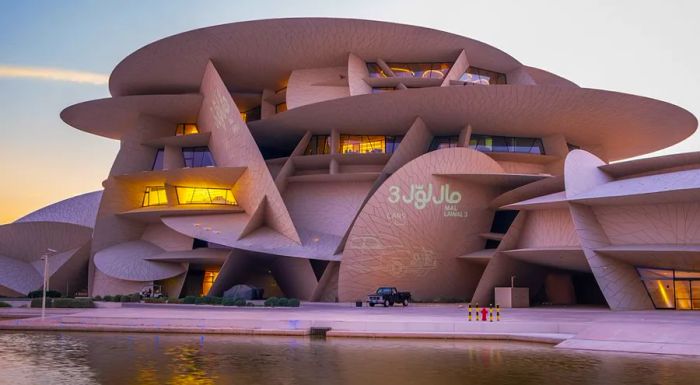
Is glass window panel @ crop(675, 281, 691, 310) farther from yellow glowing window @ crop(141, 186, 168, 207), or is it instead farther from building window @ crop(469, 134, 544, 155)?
yellow glowing window @ crop(141, 186, 168, 207)

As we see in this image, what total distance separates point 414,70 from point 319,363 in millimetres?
38583

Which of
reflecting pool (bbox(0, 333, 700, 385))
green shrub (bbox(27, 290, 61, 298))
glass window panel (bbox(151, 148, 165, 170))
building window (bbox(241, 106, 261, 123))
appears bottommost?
reflecting pool (bbox(0, 333, 700, 385))

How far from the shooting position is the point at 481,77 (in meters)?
54.4

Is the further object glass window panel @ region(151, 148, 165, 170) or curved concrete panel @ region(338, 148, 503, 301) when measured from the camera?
glass window panel @ region(151, 148, 165, 170)

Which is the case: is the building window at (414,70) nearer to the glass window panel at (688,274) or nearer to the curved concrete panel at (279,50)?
the curved concrete panel at (279,50)

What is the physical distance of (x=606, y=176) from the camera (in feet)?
120

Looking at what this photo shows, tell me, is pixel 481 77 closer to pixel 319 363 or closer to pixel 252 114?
pixel 252 114

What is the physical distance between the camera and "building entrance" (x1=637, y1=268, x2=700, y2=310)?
35.6 m

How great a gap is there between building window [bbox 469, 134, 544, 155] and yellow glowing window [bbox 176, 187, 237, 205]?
18.7 metres

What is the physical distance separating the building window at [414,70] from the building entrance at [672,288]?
2244cm

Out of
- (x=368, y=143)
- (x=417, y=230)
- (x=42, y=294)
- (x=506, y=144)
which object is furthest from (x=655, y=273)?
(x=42, y=294)

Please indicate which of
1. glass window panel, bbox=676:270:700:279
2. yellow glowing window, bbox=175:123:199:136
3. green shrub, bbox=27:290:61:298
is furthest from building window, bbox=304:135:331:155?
glass window panel, bbox=676:270:700:279

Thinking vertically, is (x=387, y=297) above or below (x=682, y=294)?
below

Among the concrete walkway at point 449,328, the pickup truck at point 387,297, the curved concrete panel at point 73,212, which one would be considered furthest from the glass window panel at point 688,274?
the curved concrete panel at point 73,212
